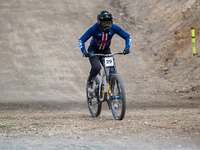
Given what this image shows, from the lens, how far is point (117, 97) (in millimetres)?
6520

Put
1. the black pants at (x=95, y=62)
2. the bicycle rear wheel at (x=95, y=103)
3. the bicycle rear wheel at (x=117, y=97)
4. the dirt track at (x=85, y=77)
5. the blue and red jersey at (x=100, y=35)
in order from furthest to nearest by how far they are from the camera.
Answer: the bicycle rear wheel at (x=95, y=103), the black pants at (x=95, y=62), the blue and red jersey at (x=100, y=35), the bicycle rear wheel at (x=117, y=97), the dirt track at (x=85, y=77)

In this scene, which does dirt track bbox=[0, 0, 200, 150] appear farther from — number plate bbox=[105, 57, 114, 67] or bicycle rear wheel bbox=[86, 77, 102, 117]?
number plate bbox=[105, 57, 114, 67]

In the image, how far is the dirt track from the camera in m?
5.16

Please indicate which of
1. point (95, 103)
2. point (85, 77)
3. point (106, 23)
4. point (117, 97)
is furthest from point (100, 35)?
point (85, 77)

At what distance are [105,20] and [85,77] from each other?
978cm

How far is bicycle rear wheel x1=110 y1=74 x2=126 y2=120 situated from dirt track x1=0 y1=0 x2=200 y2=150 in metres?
0.25

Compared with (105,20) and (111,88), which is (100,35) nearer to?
(105,20)

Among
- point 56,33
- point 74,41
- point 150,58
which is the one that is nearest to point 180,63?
point 150,58

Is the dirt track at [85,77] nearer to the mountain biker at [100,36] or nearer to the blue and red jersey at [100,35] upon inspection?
the mountain biker at [100,36]

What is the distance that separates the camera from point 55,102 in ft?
40.4

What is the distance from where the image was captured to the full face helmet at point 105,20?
658cm

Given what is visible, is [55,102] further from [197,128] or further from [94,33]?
[197,128]

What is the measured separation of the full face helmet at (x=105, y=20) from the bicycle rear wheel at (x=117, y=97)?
1.04 meters

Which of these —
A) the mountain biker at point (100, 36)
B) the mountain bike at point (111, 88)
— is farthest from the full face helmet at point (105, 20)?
the mountain bike at point (111, 88)
